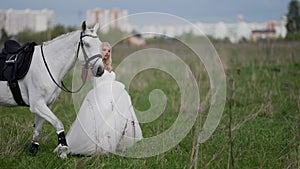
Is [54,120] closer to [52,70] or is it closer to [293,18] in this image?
[52,70]

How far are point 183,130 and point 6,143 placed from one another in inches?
101

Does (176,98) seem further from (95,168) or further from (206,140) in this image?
(95,168)

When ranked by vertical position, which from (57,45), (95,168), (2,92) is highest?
(57,45)

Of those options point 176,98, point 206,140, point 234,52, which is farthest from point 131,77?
point 234,52

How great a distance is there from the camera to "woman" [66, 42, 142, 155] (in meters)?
5.48

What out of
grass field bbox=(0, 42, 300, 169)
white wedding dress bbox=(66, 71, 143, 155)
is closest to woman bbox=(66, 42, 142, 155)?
white wedding dress bbox=(66, 71, 143, 155)

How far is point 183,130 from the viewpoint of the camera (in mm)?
6590

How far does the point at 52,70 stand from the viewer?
534cm

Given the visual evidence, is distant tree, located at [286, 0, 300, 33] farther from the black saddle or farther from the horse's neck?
the black saddle

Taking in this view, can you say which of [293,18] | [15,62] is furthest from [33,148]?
[293,18]

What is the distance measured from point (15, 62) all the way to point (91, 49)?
1.01 meters

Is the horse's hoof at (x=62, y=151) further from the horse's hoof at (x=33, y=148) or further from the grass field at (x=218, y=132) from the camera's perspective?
the horse's hoof at (x=33, y=148)

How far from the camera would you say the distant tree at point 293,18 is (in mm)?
19459

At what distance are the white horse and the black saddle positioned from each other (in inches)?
2.4
